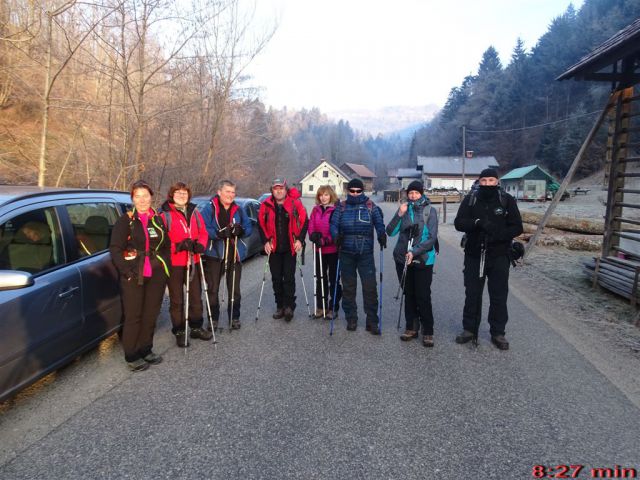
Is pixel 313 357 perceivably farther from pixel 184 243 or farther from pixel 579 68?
pixel 579 68

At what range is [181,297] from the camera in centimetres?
484

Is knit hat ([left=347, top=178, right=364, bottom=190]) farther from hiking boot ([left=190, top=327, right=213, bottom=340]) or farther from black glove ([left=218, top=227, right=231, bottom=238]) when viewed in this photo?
hiking boot ([left=190, top=327, right=213, bottom=340])

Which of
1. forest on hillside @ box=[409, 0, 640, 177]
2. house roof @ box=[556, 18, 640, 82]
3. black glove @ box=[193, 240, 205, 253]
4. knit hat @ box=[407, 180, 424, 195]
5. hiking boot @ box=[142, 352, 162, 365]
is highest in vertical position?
forest on hillside @ box=[409, 0, 640, 177]

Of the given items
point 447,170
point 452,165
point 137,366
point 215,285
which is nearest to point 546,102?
point 452,165

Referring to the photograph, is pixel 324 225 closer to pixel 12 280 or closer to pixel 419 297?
pixel 419 297

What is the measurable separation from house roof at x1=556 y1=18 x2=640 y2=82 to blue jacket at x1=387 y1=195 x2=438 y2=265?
4.70 m

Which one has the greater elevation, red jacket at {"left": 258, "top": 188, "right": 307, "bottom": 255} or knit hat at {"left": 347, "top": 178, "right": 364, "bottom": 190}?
knit hat at {"left": 347, "top": 178, "right": 364, "bottom": 190}

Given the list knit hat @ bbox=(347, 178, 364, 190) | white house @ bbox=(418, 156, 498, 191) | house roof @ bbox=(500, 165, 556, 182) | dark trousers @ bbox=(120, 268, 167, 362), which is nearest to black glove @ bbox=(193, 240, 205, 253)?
dark trousers @ bbox=(120, 268, 167, 362)

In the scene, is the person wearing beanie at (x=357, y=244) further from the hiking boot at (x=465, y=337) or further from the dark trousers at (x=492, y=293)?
the dark trousers at (x=492, y=293)

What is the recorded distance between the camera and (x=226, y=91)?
1691 centimetres

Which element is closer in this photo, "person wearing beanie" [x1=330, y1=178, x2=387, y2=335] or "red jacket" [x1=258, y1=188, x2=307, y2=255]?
"person wearing beanie" [x1=330, y1=178, x2=387, y2=335]

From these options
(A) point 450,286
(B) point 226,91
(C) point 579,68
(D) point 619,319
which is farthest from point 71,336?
(B) point 226,91

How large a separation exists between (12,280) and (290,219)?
3.52 metres

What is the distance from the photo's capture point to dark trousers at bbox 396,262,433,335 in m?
5.04
